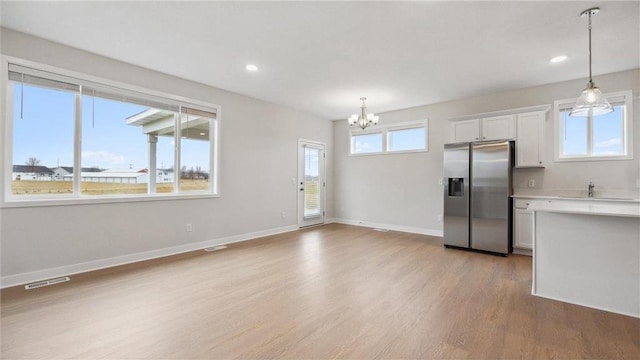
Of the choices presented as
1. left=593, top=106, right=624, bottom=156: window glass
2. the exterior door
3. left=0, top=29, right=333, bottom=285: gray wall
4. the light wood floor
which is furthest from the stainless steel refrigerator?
left=0, top=29, right=333, bottom=285: gray wall

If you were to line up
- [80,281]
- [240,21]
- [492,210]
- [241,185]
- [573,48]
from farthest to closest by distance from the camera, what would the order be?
[241,185]
[492,210]
[573,48]
[80,281]
[240,21]

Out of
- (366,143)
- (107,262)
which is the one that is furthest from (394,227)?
(107,262)

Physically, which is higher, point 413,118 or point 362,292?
point 413,118

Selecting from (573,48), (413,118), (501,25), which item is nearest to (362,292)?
(501,25)

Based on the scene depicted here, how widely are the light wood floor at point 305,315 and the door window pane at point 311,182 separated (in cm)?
287

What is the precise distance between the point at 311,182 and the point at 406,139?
2.46m

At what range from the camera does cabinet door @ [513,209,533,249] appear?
4188 millimetres

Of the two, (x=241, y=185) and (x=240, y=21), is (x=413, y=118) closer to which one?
(x=241, y=185)

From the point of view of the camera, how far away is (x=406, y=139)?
20.0ft

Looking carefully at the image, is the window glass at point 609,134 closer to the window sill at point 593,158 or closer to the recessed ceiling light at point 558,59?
the window sill at point 593,158

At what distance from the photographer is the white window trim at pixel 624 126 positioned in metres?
3.86

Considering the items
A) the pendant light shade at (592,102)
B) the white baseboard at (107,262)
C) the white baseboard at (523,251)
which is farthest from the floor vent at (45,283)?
the white baseboard at (523,251)

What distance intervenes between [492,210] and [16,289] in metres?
6.16

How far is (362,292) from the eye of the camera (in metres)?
2.82
